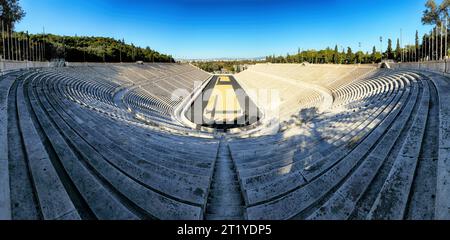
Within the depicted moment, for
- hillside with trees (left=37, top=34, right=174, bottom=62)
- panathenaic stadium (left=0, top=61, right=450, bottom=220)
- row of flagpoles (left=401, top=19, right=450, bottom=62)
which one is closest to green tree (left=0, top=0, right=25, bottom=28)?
hillside with trees (left=37, top=34, right=174, bottom=62)

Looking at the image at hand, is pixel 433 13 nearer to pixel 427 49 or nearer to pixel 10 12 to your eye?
pixel 427 49

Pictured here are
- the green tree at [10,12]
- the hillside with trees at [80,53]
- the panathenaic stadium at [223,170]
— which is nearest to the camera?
the panathenaic stadium at [223,170]

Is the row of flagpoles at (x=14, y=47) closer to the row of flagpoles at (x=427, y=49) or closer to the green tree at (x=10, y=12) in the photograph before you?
the green tree at (x=10, y=12)

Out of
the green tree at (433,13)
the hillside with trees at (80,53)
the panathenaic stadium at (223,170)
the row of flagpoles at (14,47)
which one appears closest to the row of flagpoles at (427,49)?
the green tree at (433,13)

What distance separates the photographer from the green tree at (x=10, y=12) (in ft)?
85.0

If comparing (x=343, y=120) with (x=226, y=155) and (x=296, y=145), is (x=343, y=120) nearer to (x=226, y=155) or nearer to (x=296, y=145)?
(x=296, y=145)

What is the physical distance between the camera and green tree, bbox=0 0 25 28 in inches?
1020

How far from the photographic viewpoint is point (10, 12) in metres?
26.5

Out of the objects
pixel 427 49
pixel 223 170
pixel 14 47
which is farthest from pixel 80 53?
pixel 427 49

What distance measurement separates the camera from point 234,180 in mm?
5965

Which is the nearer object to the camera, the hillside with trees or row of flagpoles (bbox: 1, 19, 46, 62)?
row of flagpoles (bbox: 1, 19, 46, 62)

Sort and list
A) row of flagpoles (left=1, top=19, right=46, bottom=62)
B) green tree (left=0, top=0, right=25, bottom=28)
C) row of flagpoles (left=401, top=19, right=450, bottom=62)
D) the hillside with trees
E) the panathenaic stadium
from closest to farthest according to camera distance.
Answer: the panathenaic stadium < row of flagpoles (left=1, top=19, right=46, bottom=62) < green tree (left=0, top=0, right=25, bottom=28) < row of flagpoles (left=401, top=19, right=450, bottom=62) < the hillside with trees

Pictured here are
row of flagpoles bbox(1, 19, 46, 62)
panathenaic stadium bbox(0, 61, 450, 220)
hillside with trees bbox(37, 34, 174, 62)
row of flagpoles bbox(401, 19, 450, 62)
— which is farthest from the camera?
hillside with trees bbox(37, 34, 174, 62)

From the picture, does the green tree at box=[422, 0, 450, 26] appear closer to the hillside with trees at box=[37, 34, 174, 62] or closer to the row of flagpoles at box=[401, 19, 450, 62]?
the row of flagpoles at box=[401, 19, 450, 62]
